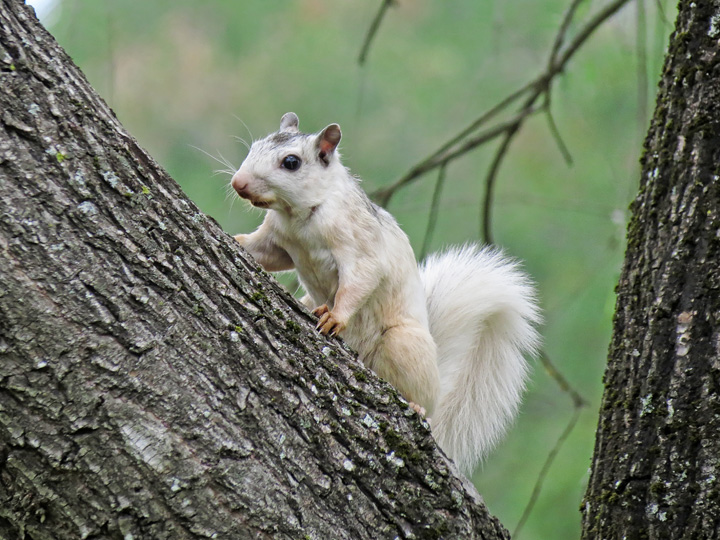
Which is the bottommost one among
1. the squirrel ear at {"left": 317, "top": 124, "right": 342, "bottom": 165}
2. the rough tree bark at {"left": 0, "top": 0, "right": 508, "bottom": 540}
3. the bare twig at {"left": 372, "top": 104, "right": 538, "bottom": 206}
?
the rough tree bark at {"left": 0, "top": 0, "right": 508, "bottom": 540}

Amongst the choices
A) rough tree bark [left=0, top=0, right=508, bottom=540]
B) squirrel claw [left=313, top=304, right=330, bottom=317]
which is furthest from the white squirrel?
rough tree bark [left=0, top=0, right=508, bottom=540]

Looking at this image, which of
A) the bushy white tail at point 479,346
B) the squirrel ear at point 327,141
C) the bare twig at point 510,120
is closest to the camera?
the squirrel ear at point 327,141

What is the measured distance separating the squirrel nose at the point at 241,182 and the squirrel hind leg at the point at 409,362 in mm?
555

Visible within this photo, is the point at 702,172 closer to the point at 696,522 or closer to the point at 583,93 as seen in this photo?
the point at 696,522

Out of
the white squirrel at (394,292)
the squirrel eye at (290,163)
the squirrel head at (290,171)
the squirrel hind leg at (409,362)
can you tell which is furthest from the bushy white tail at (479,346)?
the squirrel eye at (290,163)

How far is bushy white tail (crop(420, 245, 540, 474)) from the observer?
2465mm

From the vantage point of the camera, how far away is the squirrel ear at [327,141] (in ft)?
7.72

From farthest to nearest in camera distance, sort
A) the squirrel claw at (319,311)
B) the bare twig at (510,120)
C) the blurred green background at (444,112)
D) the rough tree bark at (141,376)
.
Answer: the blurred green background at (444,112) → the bare twig at (510,120) → the squirrel claw at (319,311) → the rough tree bark at (141,376)

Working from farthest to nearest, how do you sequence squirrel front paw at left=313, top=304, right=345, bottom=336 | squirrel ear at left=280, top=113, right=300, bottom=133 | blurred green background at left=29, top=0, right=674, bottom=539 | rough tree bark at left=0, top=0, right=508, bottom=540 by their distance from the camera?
1. blurred green background at left=29, top=0, right=674, bottom=539
2. squirrel ear at left=280, top=113, right=300, bottom=133
3. squirrel front paw at left=313, top=304, right=345, bottom=336
4. rough tree bark at left=0, top=0, right=508, bottom=540

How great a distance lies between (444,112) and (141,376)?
456 centimetres

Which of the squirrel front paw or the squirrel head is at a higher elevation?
the squirrel head

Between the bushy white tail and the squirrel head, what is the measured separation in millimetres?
548

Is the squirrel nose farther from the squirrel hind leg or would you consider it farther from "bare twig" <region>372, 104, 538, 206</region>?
"bare twig" <region>372, 104, 538, 206</region>

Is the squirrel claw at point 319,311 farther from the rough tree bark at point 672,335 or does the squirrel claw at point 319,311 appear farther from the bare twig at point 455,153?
the bare twig at point 455,153
